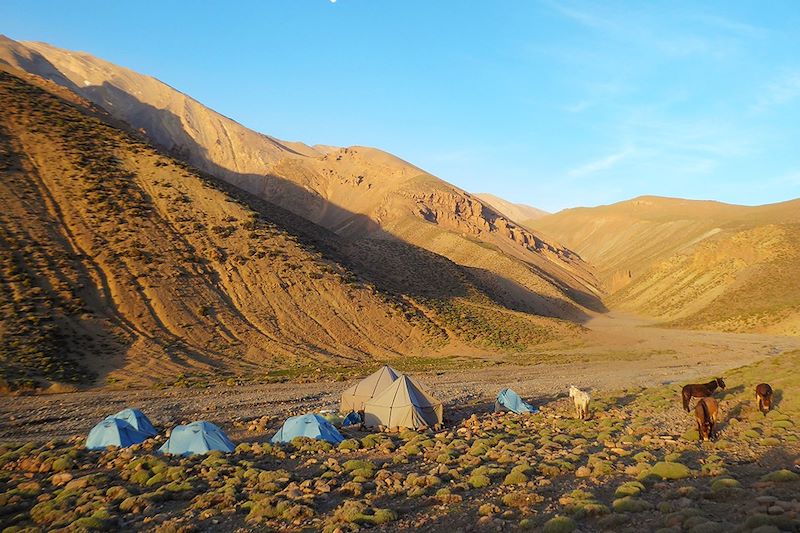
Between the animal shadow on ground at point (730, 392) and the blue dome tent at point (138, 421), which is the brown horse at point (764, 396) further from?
the blue dome tent at point (138, 421)

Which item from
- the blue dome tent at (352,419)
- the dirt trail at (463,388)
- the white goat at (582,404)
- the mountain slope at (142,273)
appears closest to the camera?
the blue dome tent at (352,419)

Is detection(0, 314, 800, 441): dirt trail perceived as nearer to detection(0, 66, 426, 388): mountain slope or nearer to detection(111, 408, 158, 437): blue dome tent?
detection(111, 408, 158, 437): blue dome tent

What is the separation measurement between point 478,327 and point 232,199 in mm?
32066

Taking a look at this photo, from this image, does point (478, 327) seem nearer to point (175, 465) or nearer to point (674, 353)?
point (674, 353)

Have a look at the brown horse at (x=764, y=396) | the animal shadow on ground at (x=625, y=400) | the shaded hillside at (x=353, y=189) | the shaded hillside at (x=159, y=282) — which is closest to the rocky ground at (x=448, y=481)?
the brown horse at (x=764, y=396)

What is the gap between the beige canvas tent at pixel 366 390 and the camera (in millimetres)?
22156

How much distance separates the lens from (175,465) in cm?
1480

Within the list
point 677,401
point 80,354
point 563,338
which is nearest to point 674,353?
point 563,338

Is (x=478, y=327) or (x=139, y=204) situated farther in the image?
(x=478, y=327)

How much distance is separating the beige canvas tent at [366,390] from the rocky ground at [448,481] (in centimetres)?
261

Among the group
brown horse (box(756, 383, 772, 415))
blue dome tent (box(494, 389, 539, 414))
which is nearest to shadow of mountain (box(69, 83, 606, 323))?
blue dome tent (box(494, 389, 539, 414))

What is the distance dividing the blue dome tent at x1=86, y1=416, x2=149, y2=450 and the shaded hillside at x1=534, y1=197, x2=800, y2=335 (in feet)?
204

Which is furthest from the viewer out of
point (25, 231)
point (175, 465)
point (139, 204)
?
point (139, 204)

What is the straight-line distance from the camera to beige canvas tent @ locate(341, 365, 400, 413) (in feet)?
72.7
